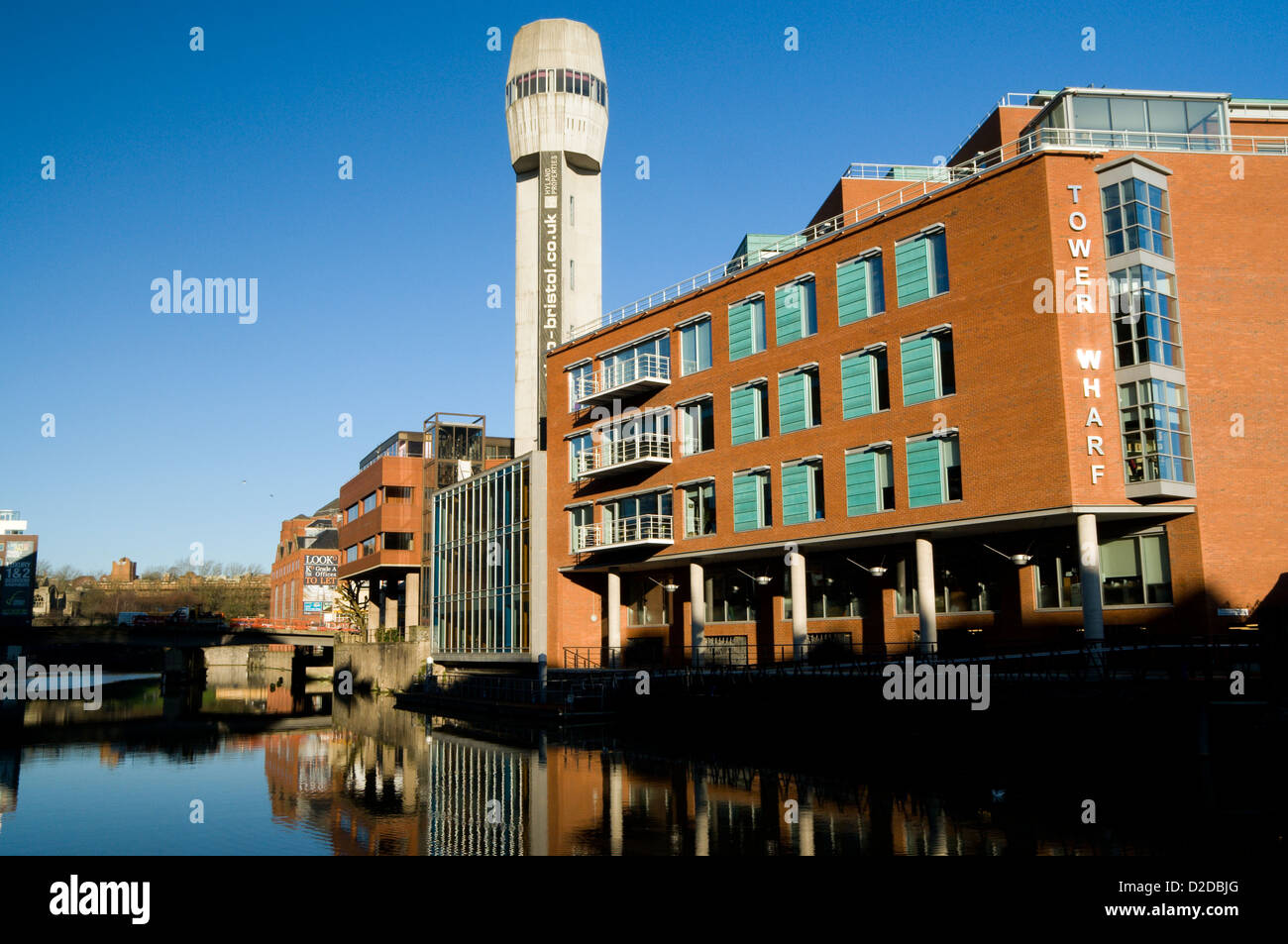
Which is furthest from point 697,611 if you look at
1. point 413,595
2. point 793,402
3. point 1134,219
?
point 413,595

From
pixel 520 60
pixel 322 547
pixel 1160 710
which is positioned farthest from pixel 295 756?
pixel 322 547

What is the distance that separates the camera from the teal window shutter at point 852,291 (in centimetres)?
3573

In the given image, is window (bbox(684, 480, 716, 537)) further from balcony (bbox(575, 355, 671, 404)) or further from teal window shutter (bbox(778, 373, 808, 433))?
balcony (bbox(575, 355, 671, 404))

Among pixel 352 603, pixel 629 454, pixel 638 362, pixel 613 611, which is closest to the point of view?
pixel 629 454

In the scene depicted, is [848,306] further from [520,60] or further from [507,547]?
[520,60]

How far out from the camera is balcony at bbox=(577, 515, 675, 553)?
43438mm

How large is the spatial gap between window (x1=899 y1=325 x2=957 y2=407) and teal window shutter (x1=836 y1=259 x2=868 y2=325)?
104 inches

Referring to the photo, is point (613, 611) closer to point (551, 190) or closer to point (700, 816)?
point (700, 816)

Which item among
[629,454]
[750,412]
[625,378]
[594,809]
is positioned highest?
[625,378]

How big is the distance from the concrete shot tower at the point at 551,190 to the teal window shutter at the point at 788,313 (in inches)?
1321

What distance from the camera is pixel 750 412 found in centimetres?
4028

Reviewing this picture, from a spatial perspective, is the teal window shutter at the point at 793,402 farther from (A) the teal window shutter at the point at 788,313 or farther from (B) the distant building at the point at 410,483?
(B) the distant building at the point at 410,483

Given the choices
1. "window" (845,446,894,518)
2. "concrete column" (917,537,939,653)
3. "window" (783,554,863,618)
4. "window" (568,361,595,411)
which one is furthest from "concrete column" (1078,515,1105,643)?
"window" (568,361,595,411)

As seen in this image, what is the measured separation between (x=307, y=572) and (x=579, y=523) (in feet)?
275
